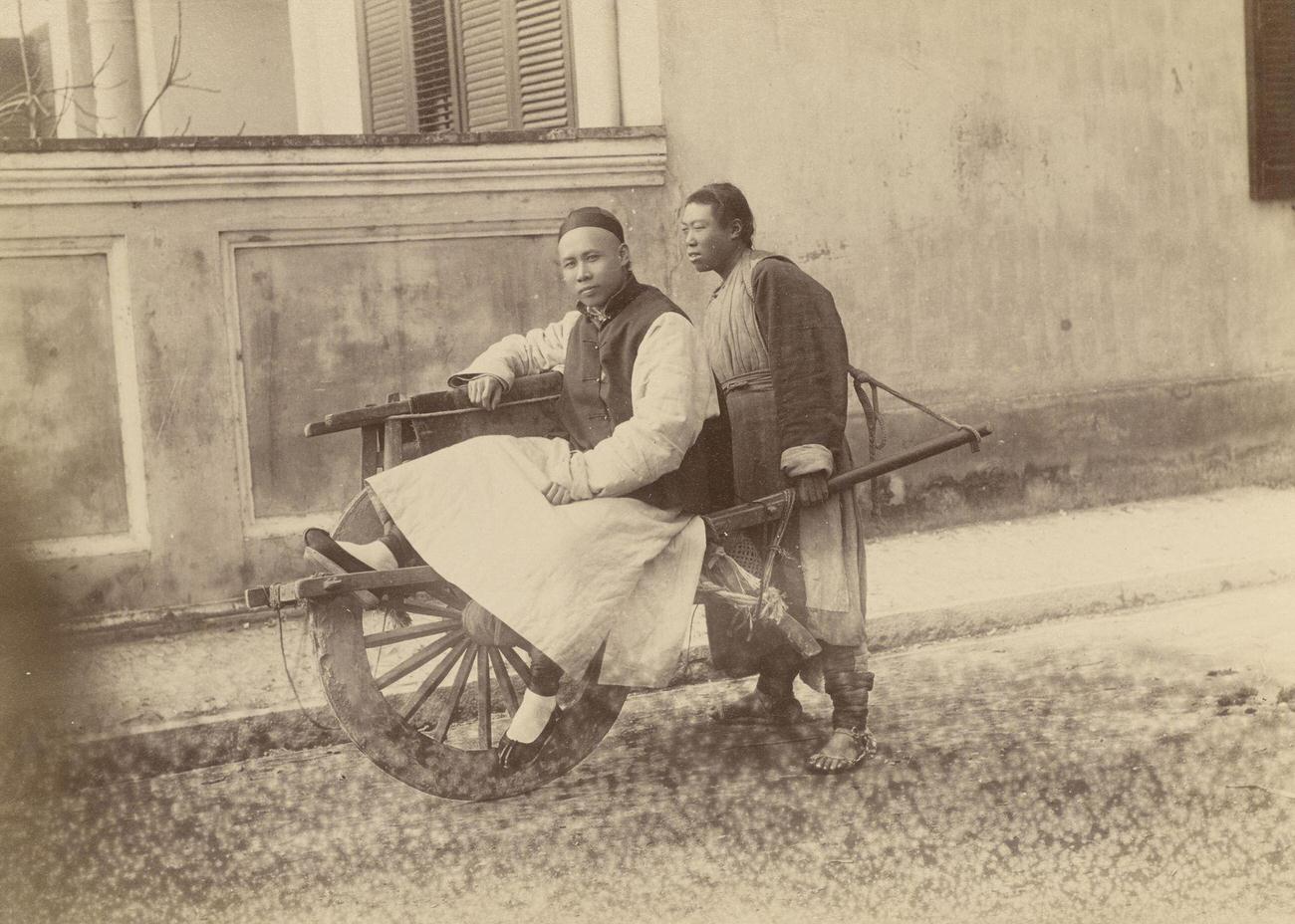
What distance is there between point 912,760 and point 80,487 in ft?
11.3

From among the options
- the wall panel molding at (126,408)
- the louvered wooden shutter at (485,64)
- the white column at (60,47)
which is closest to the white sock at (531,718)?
the wall panel molding at (126,408)

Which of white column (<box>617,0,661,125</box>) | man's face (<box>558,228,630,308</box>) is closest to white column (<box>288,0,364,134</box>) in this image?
white column (<box>617,0,661,125</box>)

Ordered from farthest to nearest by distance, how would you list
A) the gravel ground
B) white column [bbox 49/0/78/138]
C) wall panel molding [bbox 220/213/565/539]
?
1. white column [bbox 49/0/78/138]
2. wall panel molding [bbox 220/213/565/539]
3. the gravel ground

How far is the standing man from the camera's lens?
12.1 ft

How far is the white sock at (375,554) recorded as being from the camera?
3439mm

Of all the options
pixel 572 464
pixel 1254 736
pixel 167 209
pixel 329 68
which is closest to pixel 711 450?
pixel 572 464

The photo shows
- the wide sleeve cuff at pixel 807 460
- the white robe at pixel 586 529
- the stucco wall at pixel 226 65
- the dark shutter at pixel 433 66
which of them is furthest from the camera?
the stucco wall at pixel 226 65

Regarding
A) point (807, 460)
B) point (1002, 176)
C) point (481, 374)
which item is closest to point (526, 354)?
point (481, 374)

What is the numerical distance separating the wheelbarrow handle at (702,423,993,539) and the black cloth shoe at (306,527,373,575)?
885mm

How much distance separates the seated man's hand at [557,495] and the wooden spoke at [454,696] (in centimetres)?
48

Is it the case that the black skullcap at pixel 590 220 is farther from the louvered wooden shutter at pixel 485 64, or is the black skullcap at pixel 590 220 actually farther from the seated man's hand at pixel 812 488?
the louvered wooden shutter at pixel 485 64

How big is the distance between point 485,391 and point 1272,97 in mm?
5401

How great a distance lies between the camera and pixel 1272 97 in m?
7.18

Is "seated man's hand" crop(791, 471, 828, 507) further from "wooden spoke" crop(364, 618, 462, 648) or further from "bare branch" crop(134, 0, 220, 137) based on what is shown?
"bare branch" crop(134, 0, 220, 137)
